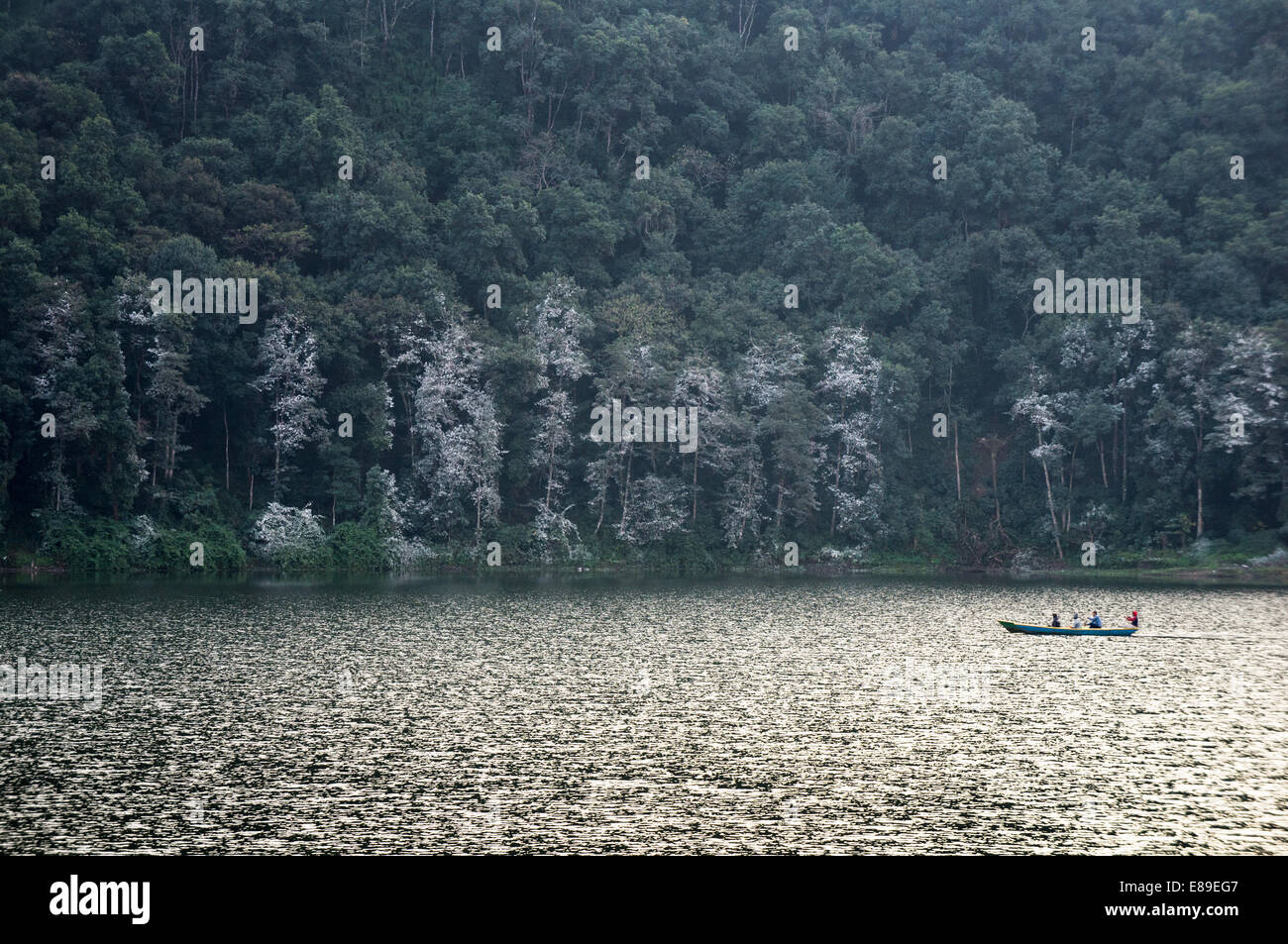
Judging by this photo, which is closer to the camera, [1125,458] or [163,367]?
[163,367]

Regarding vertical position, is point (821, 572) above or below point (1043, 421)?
below

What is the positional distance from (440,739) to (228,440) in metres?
44.1

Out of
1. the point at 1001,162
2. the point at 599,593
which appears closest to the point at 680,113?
the point at 1001,162

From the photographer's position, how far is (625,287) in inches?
2896

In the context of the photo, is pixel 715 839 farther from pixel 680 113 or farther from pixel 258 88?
pixel 680 113

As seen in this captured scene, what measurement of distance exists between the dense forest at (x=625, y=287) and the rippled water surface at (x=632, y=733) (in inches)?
697

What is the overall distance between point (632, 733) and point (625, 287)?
50756 millimetres

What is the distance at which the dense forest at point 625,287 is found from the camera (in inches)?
2394

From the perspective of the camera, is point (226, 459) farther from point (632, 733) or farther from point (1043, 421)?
point (632, 733)

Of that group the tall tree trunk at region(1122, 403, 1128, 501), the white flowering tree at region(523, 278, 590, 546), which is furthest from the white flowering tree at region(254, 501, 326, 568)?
the tall tree trunk at region(1122, 403, 1128, 501)

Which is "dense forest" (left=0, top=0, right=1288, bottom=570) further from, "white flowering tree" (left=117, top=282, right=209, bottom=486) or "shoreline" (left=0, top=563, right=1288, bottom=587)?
"shoreline" (left=0, top=563, right=1288, bottom=587)

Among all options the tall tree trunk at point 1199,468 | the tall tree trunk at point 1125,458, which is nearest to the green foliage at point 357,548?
the tall tree trunk at point 1125,458

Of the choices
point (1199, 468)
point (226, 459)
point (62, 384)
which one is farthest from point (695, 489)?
point (62, 384)

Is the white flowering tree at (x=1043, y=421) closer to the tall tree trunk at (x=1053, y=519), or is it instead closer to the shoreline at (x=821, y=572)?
the tall tree trunk at (x=1053, y=519)
